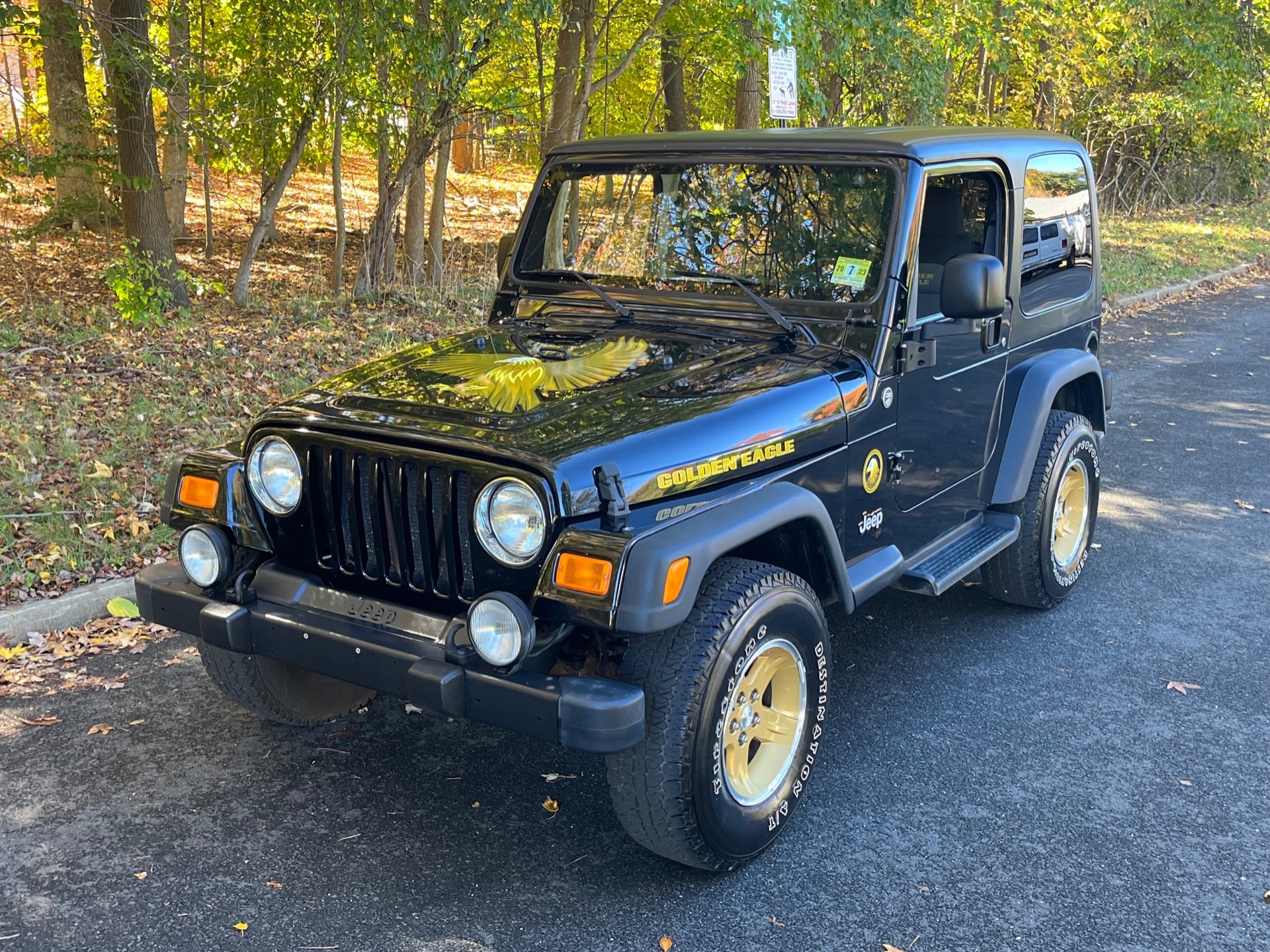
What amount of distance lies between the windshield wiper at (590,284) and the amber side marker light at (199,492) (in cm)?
147

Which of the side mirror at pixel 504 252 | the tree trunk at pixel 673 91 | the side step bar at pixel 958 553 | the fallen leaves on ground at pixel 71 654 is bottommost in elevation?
the fallen leaves on ground at pixel 71 654

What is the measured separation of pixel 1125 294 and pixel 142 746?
43.8 ft

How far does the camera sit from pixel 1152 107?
67.5 ft

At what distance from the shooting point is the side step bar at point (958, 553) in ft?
13.5

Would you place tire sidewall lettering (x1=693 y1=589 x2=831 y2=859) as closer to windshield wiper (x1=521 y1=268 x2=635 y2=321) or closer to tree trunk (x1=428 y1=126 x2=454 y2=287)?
windshield wiper (x1=521 y1=268 x2=635 y2=321)

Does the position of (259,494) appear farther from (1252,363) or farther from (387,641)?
(1252,363)

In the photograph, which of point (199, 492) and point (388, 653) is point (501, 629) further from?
point (199, 492)

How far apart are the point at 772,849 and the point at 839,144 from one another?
2.30 meters

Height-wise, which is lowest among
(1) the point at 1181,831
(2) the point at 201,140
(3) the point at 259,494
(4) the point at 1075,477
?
(1) the point at 1181,831

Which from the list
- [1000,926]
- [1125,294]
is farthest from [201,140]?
[1125,294]

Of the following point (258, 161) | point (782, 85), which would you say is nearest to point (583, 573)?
point (782, 85)

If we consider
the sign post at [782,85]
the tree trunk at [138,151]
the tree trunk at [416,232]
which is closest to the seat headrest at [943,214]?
the sign post at [782,85]

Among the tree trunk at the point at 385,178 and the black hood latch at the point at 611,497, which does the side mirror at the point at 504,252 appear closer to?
the black hood latch at the point at 611,497

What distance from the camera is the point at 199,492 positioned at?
347cm
